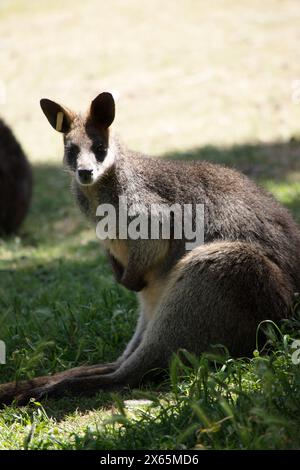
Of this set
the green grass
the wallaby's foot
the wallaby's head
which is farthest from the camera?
the wallaby's head

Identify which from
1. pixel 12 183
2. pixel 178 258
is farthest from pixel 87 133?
pixel 12 183

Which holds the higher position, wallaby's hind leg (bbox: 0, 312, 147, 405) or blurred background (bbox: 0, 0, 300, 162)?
blurred background (bbox: 0, 0, 300, 162)

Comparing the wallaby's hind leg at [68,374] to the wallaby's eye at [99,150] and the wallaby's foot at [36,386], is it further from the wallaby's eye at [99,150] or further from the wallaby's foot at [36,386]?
the wallaby's eye at [99,150]

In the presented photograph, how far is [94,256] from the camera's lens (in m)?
7.89

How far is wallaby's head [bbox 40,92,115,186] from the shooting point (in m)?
4.89

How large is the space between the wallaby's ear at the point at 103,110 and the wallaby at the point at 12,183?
4487mm

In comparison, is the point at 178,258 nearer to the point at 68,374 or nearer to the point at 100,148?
the point at 100,148

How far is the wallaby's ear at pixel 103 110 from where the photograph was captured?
16.2 ft

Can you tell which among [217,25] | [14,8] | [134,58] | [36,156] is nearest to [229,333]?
[36,156]

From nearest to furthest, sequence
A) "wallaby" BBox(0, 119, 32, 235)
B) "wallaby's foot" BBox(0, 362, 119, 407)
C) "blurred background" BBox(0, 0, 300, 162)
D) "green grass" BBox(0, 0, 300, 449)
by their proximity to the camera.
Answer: "green grass" BBox(0, 0, 300, 449)
"wallaby's foot" BBox(0, 362, 119, 407)
"wallaby" BBox(0, 119, 32, 235)
"blurred background" BBox(0, 0, 300, 162)
